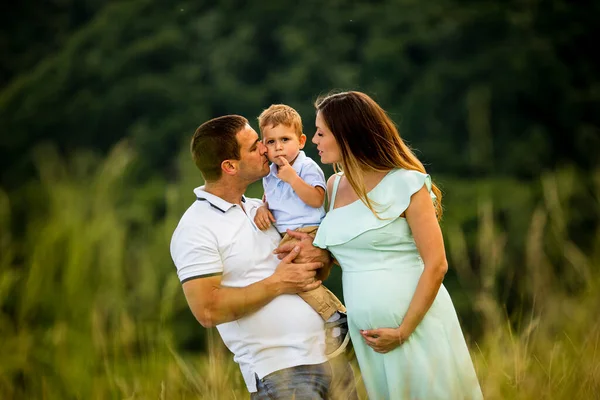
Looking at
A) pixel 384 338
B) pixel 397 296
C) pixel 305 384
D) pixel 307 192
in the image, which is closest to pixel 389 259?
pixel 397 296

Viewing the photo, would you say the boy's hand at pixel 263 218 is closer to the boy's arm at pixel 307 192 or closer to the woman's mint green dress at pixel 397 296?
the boy's arm at pixel 307 192

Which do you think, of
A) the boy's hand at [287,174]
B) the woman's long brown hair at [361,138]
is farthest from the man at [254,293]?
the woman's long brown hair at [361,138]

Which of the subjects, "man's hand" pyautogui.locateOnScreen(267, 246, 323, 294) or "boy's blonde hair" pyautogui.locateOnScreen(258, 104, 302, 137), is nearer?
"man's hand" pyautogui.locateOnScreen(267, 246, 323, 294)

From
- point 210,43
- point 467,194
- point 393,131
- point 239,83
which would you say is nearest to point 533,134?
point 467,194

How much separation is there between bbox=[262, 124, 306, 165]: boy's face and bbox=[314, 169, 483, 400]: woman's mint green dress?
329mm

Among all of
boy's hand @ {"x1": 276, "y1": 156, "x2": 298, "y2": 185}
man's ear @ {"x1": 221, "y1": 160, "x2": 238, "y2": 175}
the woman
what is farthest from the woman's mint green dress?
man's ear @ {"x1": 221, "y1": 160, "x2": 238, "y2": 175}

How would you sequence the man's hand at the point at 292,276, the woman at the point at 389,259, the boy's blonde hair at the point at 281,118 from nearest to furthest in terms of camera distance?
the woman at the point at 389,259, the man's hand at the point at 292,276, the boy's blonde hair at the point at 281,118

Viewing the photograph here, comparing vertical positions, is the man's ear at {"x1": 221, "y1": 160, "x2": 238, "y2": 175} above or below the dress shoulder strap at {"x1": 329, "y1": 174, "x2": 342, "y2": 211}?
above

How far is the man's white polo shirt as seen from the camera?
273 cm

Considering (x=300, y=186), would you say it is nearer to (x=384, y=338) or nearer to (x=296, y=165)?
(x=296, y=165)

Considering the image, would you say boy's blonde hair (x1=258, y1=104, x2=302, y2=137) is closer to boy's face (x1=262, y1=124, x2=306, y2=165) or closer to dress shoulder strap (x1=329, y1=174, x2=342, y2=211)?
boy's face (x1=262, y1=124, x2=306, y2=165)

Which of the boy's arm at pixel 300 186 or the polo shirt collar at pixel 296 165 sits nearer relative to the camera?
the boy's arm at pixel 300 186

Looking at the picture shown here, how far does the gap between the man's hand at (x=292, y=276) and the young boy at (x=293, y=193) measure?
69 mm

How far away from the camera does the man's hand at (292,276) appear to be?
2.77 metres
